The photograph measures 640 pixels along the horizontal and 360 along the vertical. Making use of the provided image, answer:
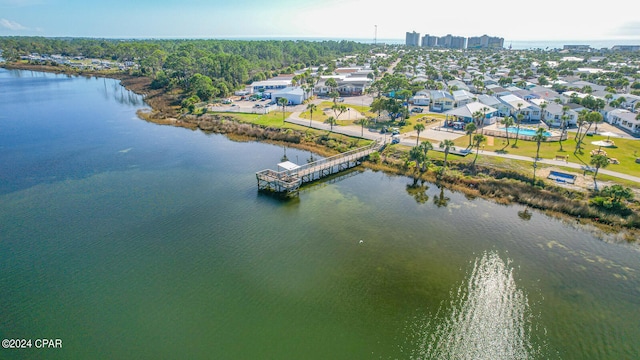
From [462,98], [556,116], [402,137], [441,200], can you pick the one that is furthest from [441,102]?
[441,200]

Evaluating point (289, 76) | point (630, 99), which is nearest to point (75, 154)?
point (289, 76)

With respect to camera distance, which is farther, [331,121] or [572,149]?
[331,121]

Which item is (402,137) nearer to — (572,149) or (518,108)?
(572,149)

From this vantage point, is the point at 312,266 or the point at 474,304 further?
the point at 312,266

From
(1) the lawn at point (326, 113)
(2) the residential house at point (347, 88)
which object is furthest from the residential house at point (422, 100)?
(2) the residential house at point (347, 88)

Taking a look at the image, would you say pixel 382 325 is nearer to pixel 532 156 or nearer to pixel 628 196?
pixel 628 196
